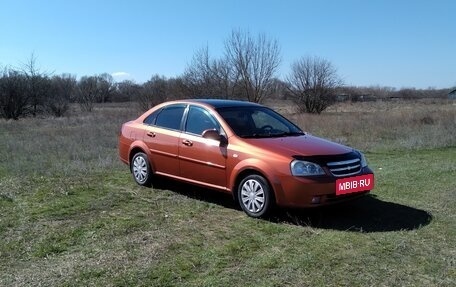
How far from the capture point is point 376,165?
10.4 meters

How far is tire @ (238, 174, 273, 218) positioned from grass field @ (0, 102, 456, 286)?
156 mm

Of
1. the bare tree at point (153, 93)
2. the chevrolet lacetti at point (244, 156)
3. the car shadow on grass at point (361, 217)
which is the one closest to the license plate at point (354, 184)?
the chevrolet lacetti at point (244, 156)

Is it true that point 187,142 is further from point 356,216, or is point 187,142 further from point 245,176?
point 356,216

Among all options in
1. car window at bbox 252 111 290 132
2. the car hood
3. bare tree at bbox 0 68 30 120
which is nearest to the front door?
the car hood

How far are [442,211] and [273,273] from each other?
130 inches

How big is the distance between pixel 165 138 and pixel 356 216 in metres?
2.99

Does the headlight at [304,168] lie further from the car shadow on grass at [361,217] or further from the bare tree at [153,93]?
the bare tree at [153,93]

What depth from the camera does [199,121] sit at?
675 cm

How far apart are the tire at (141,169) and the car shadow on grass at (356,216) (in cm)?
73

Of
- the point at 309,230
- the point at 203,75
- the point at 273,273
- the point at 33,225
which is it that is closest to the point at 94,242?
the point at 33,225

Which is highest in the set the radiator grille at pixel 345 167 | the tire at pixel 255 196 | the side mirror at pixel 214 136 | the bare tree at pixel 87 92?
the bare tree at pixel 87 92

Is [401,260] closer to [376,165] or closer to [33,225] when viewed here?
[33,225]

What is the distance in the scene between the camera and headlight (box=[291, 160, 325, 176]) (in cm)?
544

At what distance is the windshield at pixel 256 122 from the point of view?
6439mm
